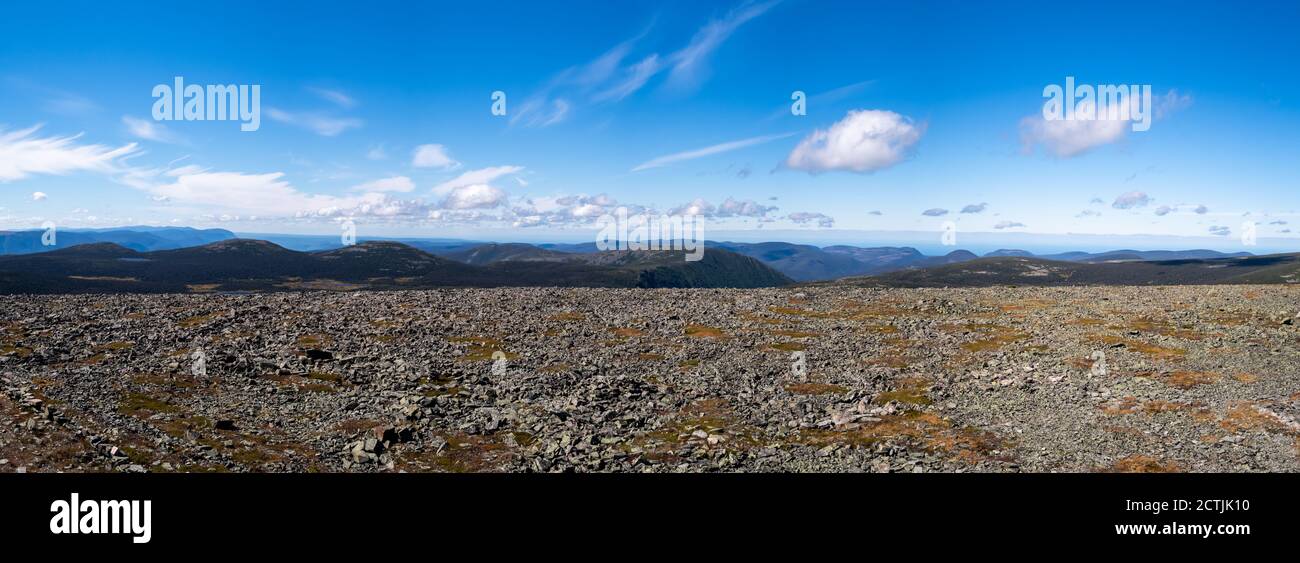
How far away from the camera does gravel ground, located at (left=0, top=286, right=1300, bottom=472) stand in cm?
2417

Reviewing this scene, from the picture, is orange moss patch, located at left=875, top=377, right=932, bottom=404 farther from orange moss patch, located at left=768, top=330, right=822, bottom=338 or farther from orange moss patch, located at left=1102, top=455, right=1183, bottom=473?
orange moss patch, located at left=768, top=330, right=822, bottom=338

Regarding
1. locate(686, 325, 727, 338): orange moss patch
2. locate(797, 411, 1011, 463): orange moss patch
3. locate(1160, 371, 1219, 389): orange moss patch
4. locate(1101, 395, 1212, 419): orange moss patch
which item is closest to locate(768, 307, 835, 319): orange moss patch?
locate(686, 325, 727, 338): orange moss patch

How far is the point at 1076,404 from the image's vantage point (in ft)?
100

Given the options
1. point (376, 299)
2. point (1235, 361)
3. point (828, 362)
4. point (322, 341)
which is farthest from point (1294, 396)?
point (376, 299)

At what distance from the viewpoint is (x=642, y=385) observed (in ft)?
118

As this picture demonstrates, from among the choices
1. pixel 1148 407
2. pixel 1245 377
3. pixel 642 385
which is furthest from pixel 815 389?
pixel 1245 377

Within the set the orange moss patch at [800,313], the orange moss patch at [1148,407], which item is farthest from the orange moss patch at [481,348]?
the orange moss patch at [1148,407]

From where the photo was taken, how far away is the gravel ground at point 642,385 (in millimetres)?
24172

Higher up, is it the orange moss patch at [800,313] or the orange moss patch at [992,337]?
the orange moss patch at [800,313]

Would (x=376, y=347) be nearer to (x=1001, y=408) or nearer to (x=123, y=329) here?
(x=123, y=329)

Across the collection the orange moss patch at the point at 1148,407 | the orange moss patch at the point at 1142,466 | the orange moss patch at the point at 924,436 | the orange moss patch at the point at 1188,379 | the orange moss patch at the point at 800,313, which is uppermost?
the orange moss patch at the point at 800,313

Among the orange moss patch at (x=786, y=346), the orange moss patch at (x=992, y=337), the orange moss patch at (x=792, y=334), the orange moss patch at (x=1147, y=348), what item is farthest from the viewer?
the orange moss patch at (x=792, y=334)

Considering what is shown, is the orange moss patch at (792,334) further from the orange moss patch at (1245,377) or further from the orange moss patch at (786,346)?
the orange moss patch at (1245,377)

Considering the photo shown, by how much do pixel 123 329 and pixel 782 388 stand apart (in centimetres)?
4565
